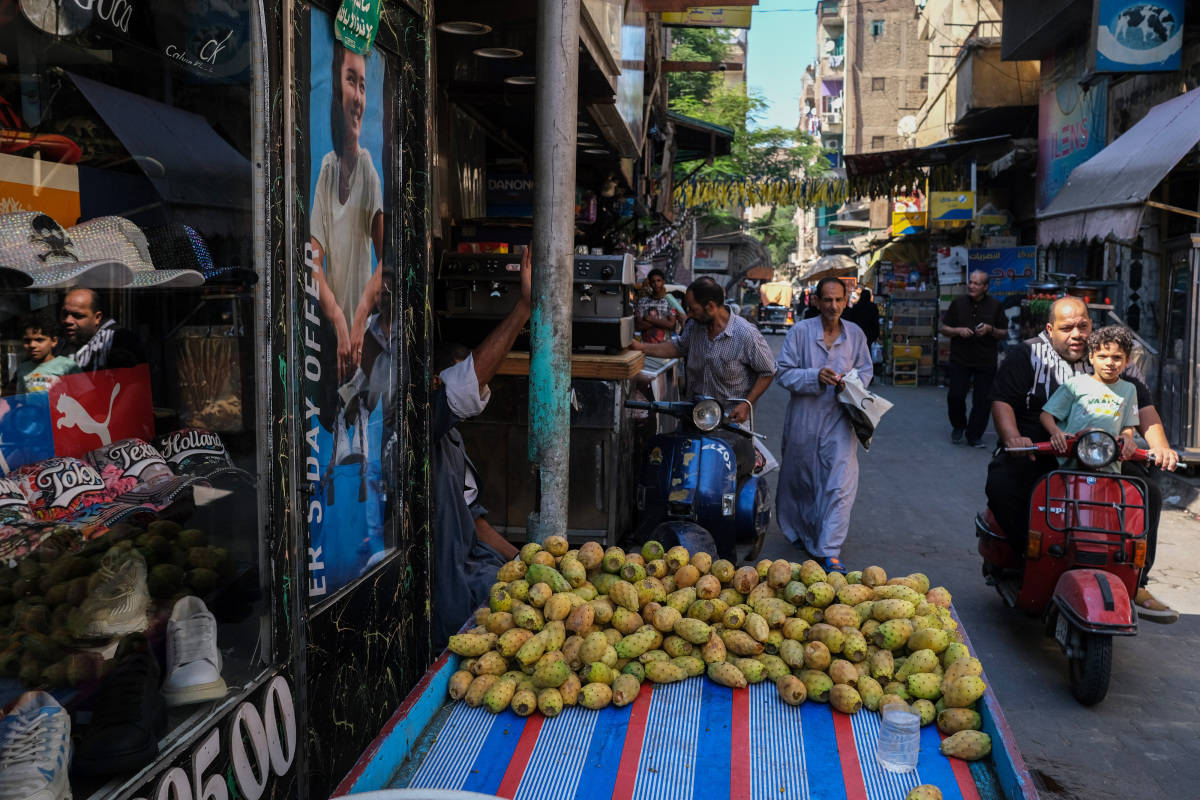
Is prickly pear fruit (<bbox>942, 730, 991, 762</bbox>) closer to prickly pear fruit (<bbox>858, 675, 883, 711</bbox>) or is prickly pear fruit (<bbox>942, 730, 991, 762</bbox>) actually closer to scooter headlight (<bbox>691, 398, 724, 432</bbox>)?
prickly pear fruit (<bbox>858, 675, 883, 711</bbox>)

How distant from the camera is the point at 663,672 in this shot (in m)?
2.94

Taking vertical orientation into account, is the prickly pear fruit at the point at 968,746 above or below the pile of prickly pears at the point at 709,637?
below

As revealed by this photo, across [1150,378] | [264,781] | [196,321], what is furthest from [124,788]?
[1150,378]

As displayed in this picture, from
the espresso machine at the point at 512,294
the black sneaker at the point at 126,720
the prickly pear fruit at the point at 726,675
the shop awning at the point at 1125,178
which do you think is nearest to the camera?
the black sneaker at the point at 126,720

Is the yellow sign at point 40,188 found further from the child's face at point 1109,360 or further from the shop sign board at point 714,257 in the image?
the shop sign board at point 714,257

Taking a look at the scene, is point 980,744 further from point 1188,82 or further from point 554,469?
point 1188,82

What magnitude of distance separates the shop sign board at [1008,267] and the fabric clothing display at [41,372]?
54.9 ft

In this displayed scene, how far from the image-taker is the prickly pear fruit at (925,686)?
9.36 feet

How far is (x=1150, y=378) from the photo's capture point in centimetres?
1005

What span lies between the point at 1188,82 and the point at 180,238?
11.9 m

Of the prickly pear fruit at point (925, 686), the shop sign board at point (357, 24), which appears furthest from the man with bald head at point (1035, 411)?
the shop sign board at point (357, 24)

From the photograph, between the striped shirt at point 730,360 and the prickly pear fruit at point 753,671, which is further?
the striped shirt at point 730,360

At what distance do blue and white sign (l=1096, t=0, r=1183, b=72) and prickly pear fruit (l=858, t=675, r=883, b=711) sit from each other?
10417 mm

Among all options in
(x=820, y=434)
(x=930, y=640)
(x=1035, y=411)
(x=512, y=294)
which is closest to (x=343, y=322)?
(x=930, y=640)
